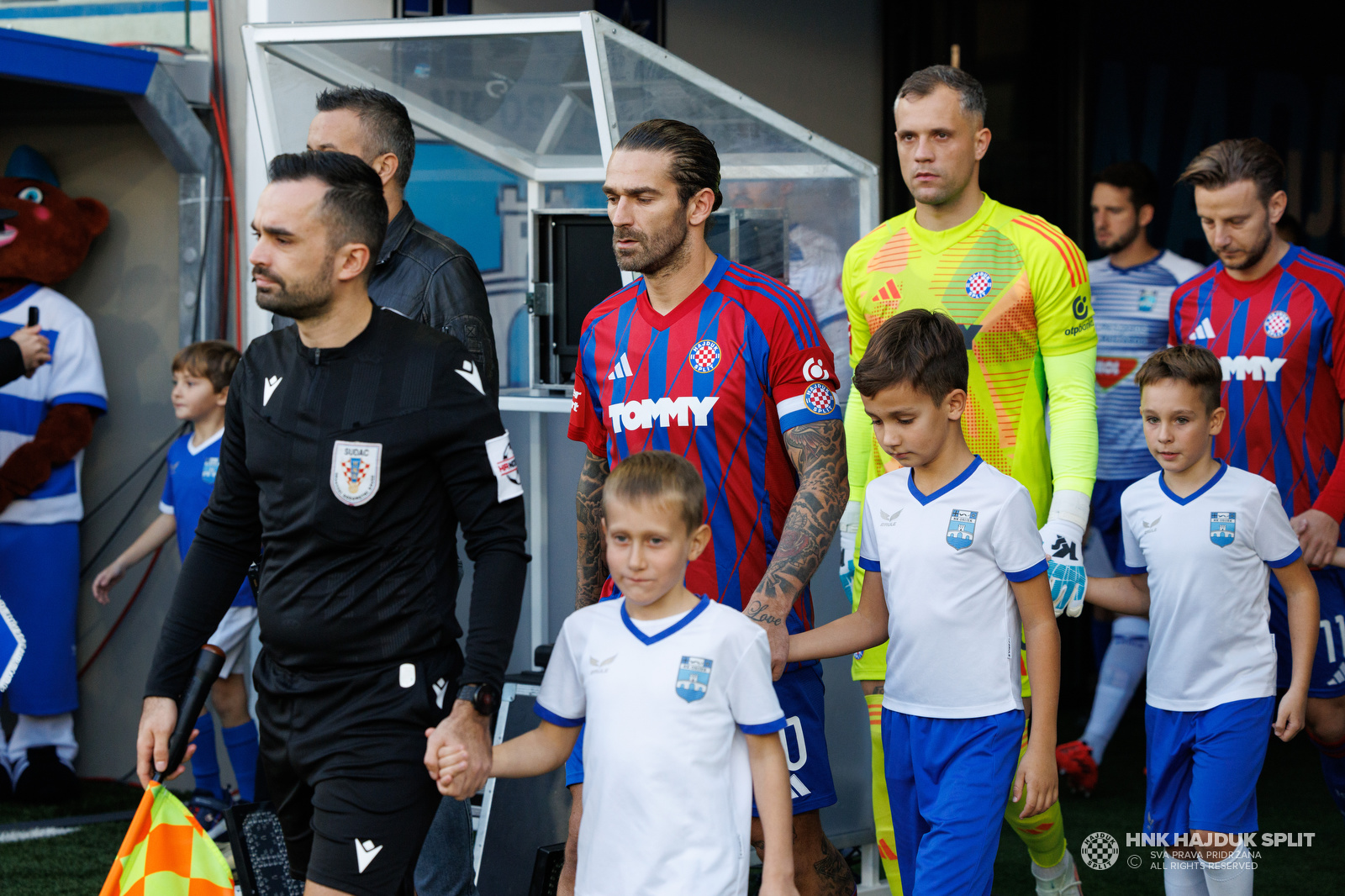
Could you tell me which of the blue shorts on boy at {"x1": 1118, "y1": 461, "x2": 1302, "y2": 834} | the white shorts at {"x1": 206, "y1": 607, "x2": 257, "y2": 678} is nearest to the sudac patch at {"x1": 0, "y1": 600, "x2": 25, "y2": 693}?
the white shorts at {"x1": 206, "y1": 607, "x2": 257, "y2": 678}

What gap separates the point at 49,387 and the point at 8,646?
3.36 feet

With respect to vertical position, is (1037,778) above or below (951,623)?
below

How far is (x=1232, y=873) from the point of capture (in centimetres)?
318

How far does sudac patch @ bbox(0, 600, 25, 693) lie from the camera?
15.0 feet

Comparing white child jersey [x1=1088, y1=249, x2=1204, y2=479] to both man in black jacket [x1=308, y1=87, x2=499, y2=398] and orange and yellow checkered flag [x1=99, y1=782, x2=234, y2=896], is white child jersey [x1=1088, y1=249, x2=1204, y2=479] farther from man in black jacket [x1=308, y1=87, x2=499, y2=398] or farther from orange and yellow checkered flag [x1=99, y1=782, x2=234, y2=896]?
orange and yellow checkered flag [x1=99, y1=782, x2=234, y2=896]

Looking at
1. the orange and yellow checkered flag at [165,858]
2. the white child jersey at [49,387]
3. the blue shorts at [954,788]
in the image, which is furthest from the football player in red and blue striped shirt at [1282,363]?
the white child jersey at [49,387]

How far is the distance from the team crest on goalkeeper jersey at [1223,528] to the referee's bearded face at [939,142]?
0.96 meters

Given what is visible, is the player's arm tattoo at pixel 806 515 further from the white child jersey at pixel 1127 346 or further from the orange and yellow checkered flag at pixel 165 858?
the white child jersey at pixel 1127 346

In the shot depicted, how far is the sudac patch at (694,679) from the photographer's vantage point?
2.43 metres

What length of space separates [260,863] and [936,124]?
250 cm

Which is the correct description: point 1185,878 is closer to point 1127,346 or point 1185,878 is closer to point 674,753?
point 674,753

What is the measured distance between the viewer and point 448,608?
8.32 feet

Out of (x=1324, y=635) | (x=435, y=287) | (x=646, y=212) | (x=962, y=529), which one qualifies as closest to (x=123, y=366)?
(x=435, y=287)

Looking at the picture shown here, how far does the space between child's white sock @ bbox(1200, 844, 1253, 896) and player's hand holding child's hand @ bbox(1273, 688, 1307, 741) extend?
28 centimetres
